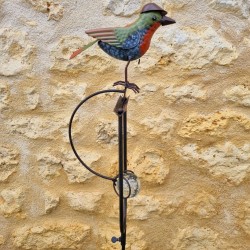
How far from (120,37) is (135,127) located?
1.50 feet

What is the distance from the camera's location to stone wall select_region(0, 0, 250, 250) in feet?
4.09

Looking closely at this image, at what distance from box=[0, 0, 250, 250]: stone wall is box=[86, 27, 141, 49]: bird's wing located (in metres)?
0.36

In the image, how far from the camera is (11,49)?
130 cm

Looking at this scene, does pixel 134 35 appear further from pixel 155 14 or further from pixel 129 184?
pixel 129 184

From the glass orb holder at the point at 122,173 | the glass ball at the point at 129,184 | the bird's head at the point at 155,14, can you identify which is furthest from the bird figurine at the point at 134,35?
the glass ball at the point at 129,184

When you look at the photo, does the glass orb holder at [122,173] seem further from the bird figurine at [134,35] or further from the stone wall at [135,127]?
the stone wall at [135,127]

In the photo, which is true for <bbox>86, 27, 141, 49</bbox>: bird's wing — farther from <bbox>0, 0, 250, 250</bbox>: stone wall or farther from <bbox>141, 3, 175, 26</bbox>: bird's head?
<bbox>0, 0, 250, 250</bbox>: stone wall

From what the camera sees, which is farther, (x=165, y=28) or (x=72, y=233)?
(x=72, y=233)

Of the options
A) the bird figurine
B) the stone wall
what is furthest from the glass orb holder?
the stone wall

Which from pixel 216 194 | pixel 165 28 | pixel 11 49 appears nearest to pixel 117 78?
pixel 165 28

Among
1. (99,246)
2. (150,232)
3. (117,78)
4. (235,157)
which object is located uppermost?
(117,78)

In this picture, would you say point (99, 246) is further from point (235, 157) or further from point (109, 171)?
point (235, 157)

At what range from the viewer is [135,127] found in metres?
1.31

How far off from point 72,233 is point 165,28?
77cm
